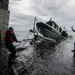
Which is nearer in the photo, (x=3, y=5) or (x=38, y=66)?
(x=38, y=66)

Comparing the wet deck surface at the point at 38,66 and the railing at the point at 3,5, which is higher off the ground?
the railing at the point at 3,5

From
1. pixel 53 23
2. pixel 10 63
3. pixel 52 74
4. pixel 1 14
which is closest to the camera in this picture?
pixel 52 74

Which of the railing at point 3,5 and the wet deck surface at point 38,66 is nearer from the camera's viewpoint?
the wet deck surface at point 38,66

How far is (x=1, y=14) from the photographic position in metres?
12.5

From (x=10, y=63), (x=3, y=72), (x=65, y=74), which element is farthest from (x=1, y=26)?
(x=65, y=74)

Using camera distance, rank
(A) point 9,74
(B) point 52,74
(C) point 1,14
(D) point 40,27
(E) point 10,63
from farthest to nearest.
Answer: (D) point 40,27 < (C) point 1,14 < (E) point 10,63 < (B) point 52,74 < (A) point 9,74

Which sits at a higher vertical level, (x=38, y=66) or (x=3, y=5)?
(x=3, y=5)

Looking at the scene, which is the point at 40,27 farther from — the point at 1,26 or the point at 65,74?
the point at 65,74

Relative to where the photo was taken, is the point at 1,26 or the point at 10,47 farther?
the point at 1,26

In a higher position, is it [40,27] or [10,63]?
[40,27]

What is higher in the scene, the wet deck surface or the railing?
the railing

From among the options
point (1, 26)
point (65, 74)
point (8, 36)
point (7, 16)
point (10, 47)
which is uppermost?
point (7, 16)

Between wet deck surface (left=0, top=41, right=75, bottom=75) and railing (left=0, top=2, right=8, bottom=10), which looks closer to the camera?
wet deck surface (left=0, top=41, right=75, bottom=75)

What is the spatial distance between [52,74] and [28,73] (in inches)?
41.7
